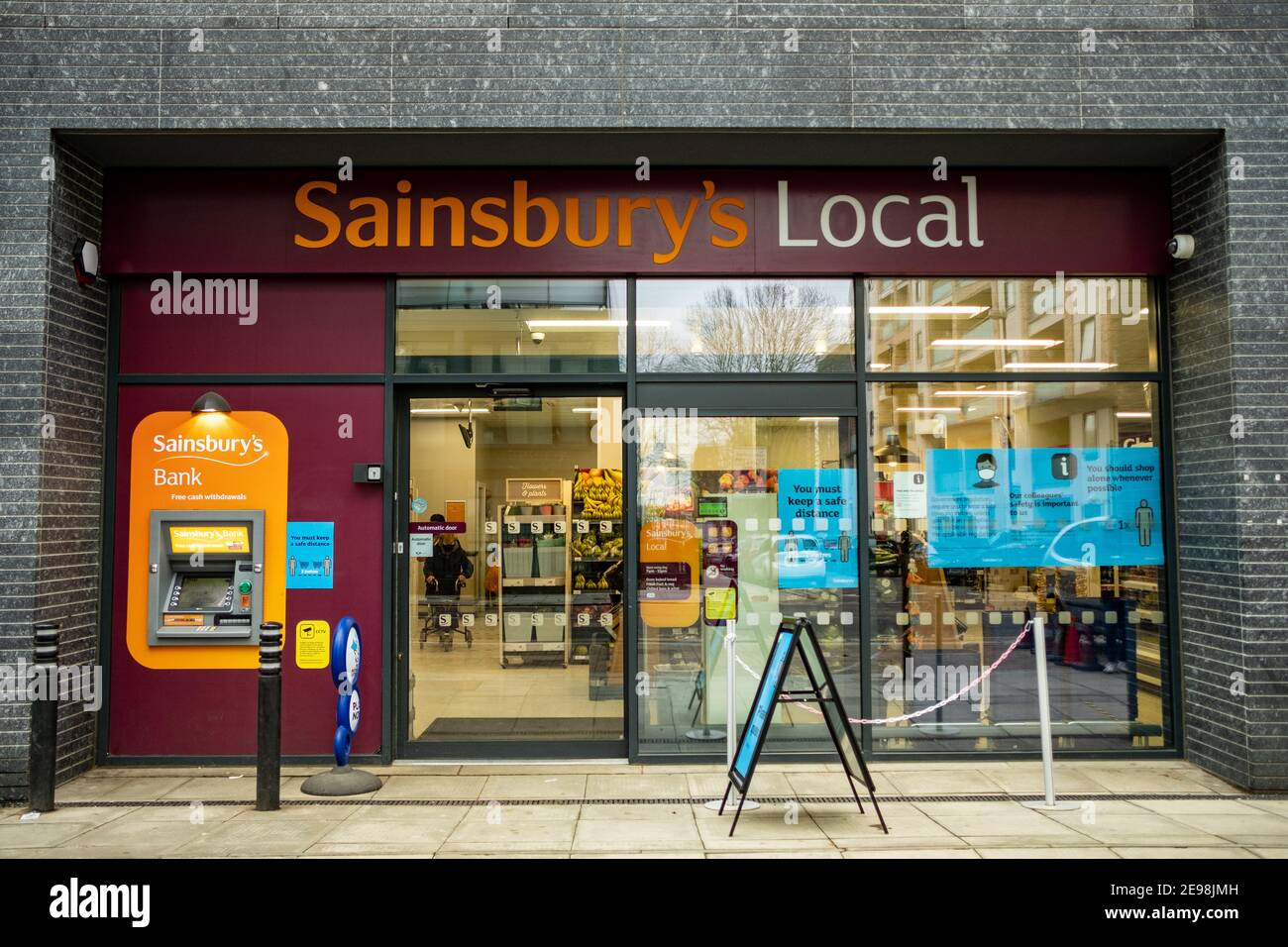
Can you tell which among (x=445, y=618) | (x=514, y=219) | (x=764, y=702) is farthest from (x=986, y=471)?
(x=445, y=618)

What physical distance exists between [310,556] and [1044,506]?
609cm

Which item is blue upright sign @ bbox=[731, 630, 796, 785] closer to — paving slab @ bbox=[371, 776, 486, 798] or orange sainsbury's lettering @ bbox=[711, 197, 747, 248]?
paving slab @ bbox=[371, 776, 486, 798]

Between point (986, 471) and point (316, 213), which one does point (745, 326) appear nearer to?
point (986, 471)

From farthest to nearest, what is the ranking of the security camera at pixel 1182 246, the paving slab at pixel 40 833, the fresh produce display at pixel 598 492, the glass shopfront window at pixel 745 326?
1. the fresh produce display at pixel 598 492
2. the glass shopfront window at pixel 745 326
3. the security camera at pixel 1182 246
4. the paving slab at pixel 40 833

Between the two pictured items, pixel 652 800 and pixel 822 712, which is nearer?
pixel 822 712

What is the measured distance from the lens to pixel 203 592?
730cm

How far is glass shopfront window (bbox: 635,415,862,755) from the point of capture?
24.5 ft

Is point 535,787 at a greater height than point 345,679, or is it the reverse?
point 345,679

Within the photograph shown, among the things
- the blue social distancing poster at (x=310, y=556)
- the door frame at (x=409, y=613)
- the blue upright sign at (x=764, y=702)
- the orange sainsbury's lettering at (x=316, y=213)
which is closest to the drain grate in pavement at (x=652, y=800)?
the blue upright sign at (x=764, y=702)

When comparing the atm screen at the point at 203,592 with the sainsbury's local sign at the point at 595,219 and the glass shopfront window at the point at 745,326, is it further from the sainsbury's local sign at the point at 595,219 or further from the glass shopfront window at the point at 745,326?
the glass shopfront window at the point at 745,326

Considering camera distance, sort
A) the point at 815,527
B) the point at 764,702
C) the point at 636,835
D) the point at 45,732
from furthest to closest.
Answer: the point at 815,527, the point at 45,732, the point at 764,702, the point at 636,835

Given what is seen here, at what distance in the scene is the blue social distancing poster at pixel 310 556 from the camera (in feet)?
24.0

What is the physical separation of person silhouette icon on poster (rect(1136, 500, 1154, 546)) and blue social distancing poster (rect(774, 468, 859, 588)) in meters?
2.39

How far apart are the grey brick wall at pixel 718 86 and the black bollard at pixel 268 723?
1.89 m
